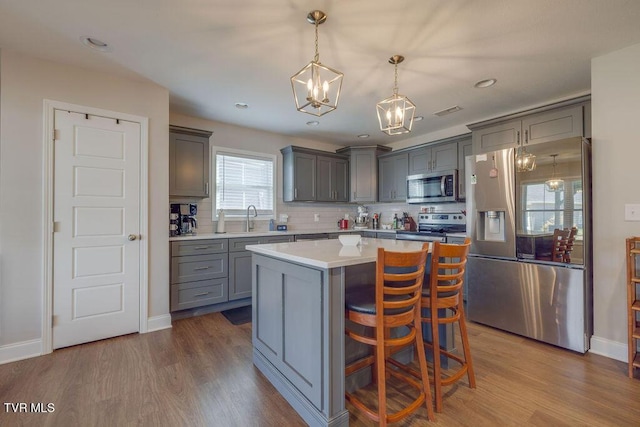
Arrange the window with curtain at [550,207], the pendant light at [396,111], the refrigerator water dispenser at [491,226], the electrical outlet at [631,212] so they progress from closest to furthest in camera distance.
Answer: the pendant light at [396,111] → the electrical outlet at [631,212] → the window with curtain at [550,207] → the refrigerator water dispenser at [491,226]

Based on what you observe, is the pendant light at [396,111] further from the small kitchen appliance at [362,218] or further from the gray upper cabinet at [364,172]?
the small kitchen appliance at [362,218]

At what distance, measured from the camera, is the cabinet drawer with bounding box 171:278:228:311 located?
3252 mm

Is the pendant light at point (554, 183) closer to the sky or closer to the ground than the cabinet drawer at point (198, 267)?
closer to the sky

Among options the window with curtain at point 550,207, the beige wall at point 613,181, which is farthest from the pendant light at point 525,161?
the beige wall at point 613,181

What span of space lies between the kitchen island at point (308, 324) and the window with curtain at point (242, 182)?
226 cm

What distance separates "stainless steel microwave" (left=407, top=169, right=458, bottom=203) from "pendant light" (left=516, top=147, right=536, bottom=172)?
4.01 feet

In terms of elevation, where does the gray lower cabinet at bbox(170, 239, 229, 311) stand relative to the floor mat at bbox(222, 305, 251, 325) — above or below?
above

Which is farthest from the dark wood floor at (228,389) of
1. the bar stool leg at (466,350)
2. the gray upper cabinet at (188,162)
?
the gray upper cabinet at (188,162)

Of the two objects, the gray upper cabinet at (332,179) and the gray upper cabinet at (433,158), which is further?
the gray upper cabinet at (332,179)

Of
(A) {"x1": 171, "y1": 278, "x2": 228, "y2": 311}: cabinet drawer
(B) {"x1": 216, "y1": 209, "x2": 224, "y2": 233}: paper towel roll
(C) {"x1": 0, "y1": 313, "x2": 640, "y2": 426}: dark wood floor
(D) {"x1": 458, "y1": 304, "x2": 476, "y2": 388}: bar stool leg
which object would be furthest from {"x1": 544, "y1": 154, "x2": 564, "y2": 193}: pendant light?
(B) {"x1": 216, "y1": 209, "x2": 224, "y2": 233}: paper towel roll

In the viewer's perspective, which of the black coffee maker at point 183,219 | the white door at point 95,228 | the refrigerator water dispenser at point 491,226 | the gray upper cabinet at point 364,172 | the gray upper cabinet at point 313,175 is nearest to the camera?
the white door at point 95,228

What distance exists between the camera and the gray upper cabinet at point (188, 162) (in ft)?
11.5

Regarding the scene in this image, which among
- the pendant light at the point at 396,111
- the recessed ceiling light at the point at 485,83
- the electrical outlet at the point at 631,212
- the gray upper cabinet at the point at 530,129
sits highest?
the recessed ceiling light at the point at 485,83

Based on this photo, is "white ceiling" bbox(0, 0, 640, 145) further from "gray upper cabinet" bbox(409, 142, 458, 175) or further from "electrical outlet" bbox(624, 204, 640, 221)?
"electrical outlet" bbox(624, 204, 640, 221)
